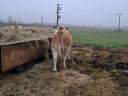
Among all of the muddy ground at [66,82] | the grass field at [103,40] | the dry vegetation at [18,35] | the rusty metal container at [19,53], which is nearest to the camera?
the muddy ground at [66,82]

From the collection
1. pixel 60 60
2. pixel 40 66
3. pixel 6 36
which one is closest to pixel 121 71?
pixel 60 60

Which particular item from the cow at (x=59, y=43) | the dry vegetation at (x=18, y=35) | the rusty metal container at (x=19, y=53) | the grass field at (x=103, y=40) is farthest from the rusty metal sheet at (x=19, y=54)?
the grass field at (x=103, y=40)

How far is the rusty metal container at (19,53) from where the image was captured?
697 centimetres

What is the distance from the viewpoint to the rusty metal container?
697 cm

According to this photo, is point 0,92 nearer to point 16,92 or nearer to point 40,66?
point 16,92

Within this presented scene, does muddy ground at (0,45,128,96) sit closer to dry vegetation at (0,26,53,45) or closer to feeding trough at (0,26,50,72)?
feeding trough at (0,26,50,72)

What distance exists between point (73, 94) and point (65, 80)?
2.61 ft

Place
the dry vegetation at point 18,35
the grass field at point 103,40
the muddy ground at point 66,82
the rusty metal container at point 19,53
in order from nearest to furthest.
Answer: the muddy ground at point 66,82, the rusty metal container at point 19,53, the dry vegetation at point 18,35, the grass field at point 103,40

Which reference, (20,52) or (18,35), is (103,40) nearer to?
(18,35)

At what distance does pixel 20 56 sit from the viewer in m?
7.67

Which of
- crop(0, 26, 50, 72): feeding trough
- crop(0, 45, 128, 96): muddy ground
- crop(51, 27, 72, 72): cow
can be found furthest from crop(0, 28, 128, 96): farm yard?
crop(51, 27, 72, 72): cow

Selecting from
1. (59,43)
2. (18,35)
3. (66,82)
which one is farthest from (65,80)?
(18,35)

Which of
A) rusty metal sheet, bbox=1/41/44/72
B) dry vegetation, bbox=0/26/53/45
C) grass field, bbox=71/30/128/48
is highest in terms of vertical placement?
dry vegetation, bbox=0/26/53/45

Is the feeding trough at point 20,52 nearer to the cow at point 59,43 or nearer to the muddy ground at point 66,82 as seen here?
the muddy ground at point 66,82
